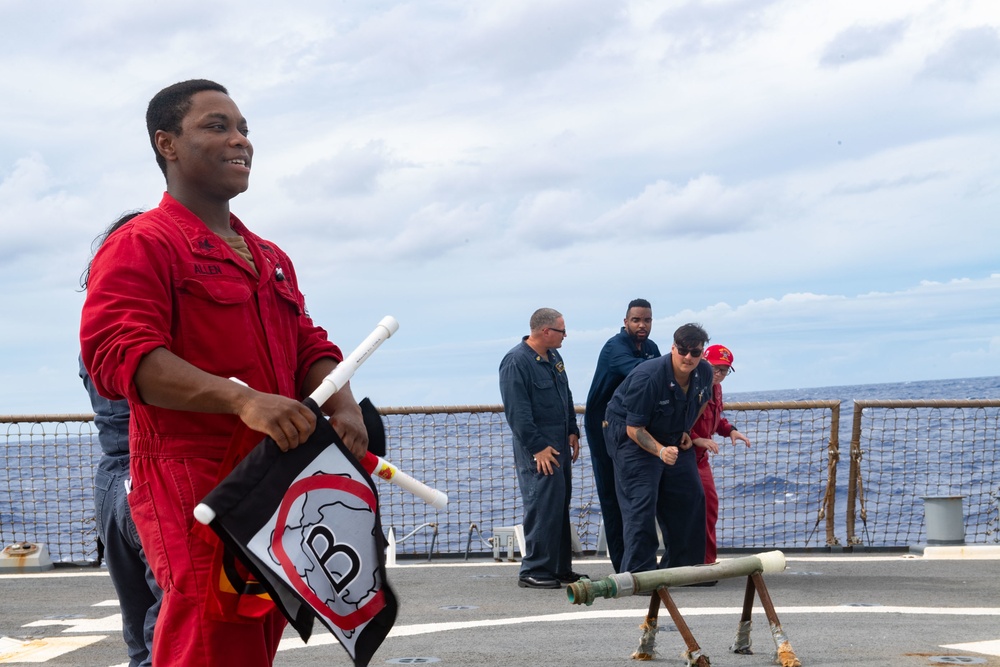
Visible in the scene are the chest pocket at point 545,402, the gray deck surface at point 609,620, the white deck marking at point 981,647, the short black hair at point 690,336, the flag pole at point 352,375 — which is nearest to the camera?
the flag pole at point 352,375

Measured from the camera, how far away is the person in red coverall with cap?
934cm

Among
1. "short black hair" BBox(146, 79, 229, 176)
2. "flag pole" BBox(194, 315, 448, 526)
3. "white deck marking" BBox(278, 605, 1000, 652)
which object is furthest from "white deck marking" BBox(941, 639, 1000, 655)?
"short black hair" BBox(146, 79, 229, 176)

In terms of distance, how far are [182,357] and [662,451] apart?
5645 mm

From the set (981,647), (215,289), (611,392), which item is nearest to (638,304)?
(611,392)

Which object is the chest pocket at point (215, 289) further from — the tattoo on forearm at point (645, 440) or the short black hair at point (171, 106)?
the tattoo on forearm at point (645, 440)

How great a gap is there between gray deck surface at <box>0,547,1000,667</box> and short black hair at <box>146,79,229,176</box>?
3.73 meters

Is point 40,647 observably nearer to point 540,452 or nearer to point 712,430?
point 540,452

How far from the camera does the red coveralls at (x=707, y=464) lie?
9.34m

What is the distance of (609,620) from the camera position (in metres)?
7.51

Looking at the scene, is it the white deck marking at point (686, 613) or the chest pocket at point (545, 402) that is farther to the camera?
the chest pocket at point (545, 402)

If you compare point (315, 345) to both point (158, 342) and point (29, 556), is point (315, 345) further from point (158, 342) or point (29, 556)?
point (29, 556)

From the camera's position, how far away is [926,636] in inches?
263

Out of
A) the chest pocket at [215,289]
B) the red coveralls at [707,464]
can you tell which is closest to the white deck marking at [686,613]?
the red coveralls at [707,464]

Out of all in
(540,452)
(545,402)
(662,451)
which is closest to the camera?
(662,451)
